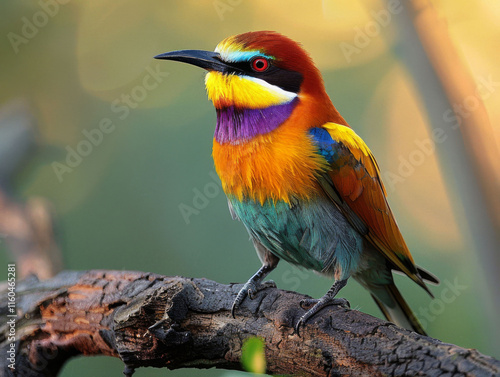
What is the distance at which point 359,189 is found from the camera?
6.31ft

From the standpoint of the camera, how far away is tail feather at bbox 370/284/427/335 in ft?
7.09

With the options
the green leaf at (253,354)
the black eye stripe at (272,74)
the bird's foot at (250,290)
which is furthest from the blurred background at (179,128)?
the green leaf at (253,354)

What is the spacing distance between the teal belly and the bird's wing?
0.15ft

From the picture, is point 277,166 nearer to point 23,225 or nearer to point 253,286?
point 253,286

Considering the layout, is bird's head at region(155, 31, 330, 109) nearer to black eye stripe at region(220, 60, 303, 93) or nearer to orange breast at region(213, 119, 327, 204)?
black eye stripe at region(220, 60, 303, 93)

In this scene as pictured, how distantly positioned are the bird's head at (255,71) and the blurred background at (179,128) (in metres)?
0.71

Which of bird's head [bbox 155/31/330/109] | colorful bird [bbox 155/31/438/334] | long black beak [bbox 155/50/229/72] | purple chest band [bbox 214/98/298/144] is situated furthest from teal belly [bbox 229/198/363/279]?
long black beak [bbox 155/50/229/72]

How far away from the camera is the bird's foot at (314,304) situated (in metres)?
1.65

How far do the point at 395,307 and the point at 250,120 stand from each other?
0.99 meters

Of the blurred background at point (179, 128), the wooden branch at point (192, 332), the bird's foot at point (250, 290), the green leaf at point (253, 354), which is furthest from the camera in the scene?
the blurred background at point (179, 128)

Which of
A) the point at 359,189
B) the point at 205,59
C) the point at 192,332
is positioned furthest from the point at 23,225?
the point at 359,189

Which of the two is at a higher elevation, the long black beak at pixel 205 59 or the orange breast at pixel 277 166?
the long black beak at pixel 205 59

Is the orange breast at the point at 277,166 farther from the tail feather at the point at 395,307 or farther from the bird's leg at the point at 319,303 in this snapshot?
the tail feather at the point at 395,307

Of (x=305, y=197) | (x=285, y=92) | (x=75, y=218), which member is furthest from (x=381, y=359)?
(x=75, y=218)
